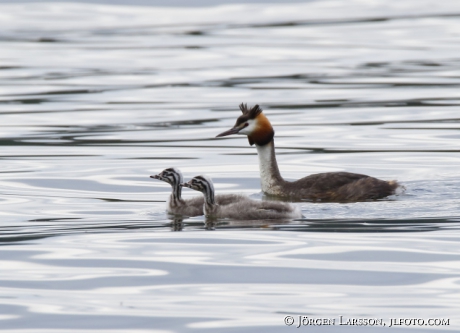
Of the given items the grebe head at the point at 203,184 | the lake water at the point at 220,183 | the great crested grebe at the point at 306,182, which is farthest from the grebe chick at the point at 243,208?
the great crested grebe at the point at 306,182

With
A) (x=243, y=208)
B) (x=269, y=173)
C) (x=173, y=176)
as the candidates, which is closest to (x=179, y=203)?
(x=173, y=176)

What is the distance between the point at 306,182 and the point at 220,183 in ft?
5.85

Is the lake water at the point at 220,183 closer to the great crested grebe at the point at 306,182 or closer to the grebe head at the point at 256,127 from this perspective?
the great crested grebe at the point at 306,182

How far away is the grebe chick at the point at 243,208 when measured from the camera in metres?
12.7

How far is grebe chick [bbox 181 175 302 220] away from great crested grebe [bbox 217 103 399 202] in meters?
1.63

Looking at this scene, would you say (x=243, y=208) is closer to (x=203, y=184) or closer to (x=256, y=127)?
(x=203, y=184)

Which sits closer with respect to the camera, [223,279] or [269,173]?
[223,279]

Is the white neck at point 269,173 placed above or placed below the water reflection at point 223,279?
above

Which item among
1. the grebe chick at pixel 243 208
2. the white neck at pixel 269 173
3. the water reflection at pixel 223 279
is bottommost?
the water reflection at pixel 223 279

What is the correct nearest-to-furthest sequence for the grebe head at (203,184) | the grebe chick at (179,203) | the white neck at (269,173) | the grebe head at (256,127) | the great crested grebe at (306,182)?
the grebe head at (203,184), the grebe chick at (179,203), the great crested grebe at (306,182), the white neck at (269,173), the grebe head at (256,127)

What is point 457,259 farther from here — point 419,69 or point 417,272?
point 419,69

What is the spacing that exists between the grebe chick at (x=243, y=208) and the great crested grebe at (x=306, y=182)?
1.63m

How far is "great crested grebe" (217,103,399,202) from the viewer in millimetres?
14273

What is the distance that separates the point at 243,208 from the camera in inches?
507
